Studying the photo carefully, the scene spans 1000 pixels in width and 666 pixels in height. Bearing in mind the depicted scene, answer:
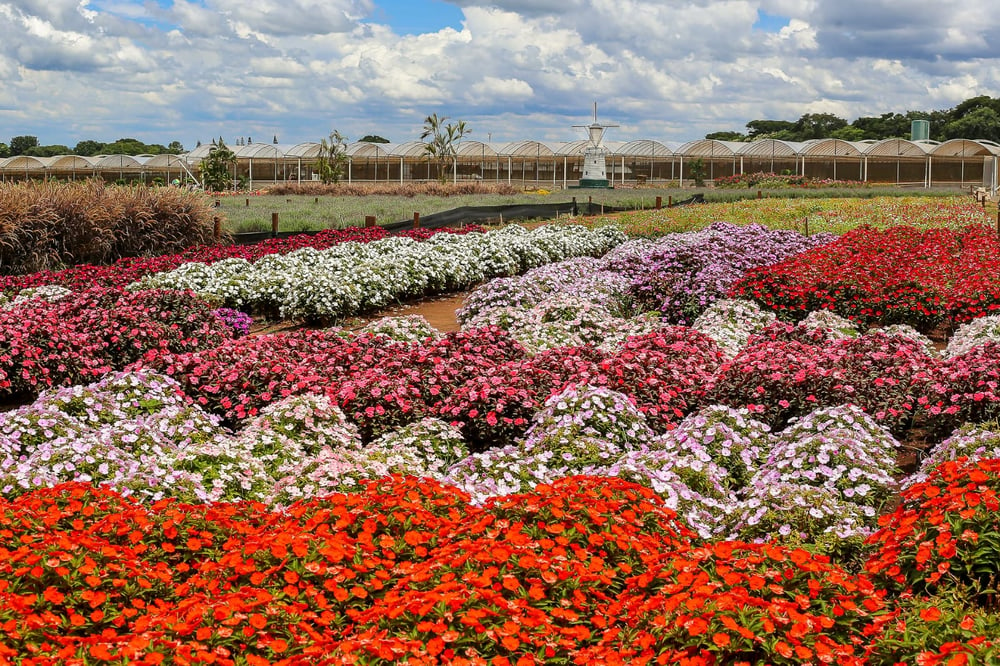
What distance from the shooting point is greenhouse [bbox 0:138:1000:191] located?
61.6m

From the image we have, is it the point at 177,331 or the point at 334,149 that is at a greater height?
the point at 334,149

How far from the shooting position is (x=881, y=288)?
11375 mm

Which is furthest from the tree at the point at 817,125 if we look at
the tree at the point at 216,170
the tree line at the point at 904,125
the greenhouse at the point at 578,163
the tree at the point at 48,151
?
the tree at the point at 48,151

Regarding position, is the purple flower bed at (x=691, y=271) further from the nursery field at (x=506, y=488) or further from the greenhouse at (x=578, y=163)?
the greenhouse at (x=578, y=163)

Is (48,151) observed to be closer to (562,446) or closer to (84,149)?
(84,149)

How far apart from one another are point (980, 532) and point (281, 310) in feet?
32.7

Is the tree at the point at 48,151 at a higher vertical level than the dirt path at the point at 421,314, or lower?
higher

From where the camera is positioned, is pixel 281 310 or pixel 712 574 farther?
pixel 281 310

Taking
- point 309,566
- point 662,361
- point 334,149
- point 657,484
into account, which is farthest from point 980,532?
A: point 334,149

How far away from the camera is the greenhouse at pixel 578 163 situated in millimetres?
61562

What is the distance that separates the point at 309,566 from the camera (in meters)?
3.84

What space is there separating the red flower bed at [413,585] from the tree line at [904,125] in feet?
275

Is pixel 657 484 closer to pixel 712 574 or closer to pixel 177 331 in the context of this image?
pixel 712 574

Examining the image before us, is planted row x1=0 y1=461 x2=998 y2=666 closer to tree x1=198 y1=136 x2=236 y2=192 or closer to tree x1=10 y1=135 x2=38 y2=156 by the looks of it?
tree x1=198 y1=136 x2=236 y2=192
